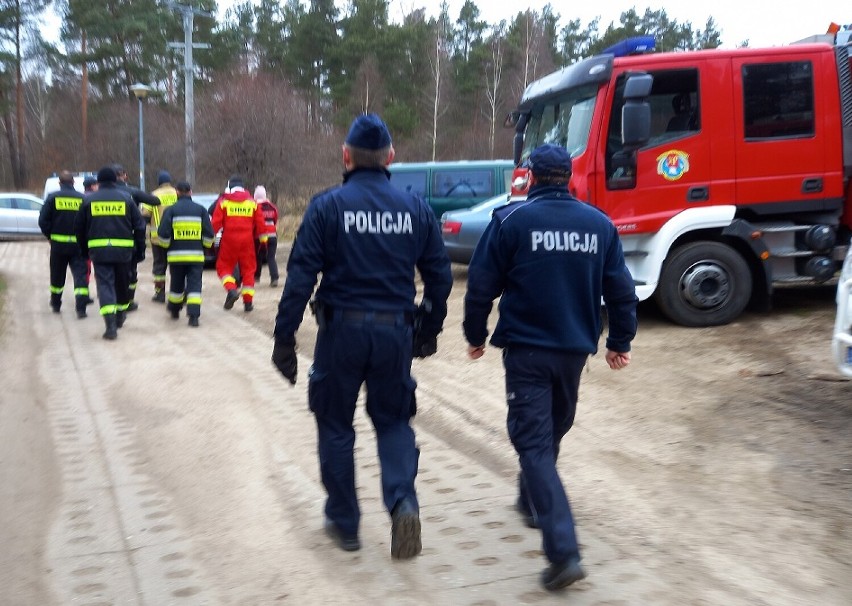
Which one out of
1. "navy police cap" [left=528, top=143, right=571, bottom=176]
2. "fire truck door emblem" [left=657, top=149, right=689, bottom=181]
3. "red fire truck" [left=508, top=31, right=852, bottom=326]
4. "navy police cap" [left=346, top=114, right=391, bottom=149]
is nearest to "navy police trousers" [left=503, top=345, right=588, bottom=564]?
"navy police cap" [left=528, top=143, right=571, bottom=176]

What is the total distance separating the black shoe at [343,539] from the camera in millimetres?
4699

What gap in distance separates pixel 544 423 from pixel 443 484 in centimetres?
153

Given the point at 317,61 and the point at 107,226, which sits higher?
the point at 317,61

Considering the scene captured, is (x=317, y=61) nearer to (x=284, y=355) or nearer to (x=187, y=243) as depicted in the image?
(x=187, y=243)

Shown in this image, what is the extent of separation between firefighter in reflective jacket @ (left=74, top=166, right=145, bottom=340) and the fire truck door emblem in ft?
19.2

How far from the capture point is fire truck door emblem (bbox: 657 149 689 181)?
9.77m

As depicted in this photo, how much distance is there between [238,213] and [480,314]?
8.76m

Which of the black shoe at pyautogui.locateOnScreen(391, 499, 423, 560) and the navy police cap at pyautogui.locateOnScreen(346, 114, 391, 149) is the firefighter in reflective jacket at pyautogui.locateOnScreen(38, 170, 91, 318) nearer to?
the navy police cap at pyautogui.locateOnScreen(346, 114, 391, 149)

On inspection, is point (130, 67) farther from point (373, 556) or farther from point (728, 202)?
point (373, 556)

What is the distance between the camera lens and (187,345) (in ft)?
34.7

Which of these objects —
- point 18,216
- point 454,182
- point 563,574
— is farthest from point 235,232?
point 18,216

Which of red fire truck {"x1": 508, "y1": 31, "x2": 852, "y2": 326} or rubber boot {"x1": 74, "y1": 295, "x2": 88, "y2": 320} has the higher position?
Answer: red fire truck {"x1": 508, "y1": 31, "x2": 852, "y2": 326}

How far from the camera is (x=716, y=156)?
9797mm

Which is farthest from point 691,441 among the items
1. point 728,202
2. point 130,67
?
point 130,67
